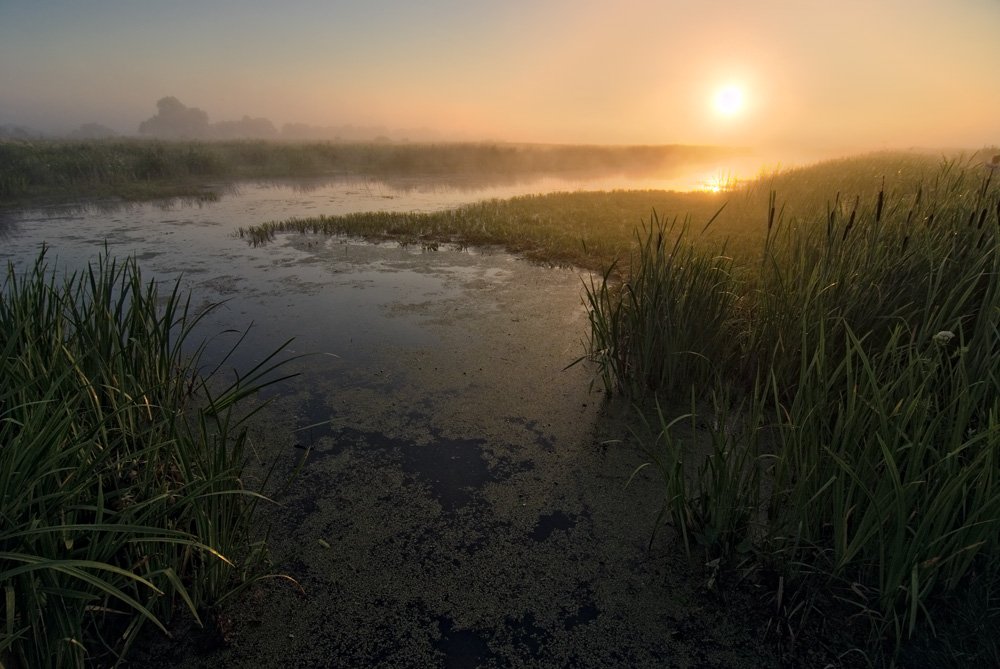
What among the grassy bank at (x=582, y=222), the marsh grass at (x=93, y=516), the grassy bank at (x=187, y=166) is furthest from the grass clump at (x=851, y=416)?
the grassy bank at (x=187, y=166)

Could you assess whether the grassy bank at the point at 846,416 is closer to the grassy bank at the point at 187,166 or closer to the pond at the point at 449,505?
the pond at the point at 449,505

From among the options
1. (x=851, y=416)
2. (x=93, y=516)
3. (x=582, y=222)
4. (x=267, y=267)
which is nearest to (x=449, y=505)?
(x=93, y=516)

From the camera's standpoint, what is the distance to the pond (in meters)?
1.46

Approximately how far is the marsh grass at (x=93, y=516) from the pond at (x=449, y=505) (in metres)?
0.16

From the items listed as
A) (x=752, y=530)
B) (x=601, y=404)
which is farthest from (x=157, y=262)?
(x=752, y=530)

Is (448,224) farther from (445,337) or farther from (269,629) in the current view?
(269,629)

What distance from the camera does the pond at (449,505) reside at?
1.46 m

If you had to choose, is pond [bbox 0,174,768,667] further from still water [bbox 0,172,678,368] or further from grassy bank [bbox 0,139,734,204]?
grassy bank [bbox 0,139,734,204]

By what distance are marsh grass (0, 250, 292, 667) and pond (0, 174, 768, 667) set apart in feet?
0.53

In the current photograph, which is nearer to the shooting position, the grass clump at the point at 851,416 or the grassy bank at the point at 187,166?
the grass clump at the point at 851,416

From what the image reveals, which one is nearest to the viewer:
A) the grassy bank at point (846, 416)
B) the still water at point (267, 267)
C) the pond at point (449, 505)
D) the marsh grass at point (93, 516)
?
the marsh grass at point (93, 516)

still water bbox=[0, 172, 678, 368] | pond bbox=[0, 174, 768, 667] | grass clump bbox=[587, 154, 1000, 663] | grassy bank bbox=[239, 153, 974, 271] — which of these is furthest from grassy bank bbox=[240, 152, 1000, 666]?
grassy bank bbox=[239, 153, 974, 271]

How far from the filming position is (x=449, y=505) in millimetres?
2033

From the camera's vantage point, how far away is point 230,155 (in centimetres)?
2145
